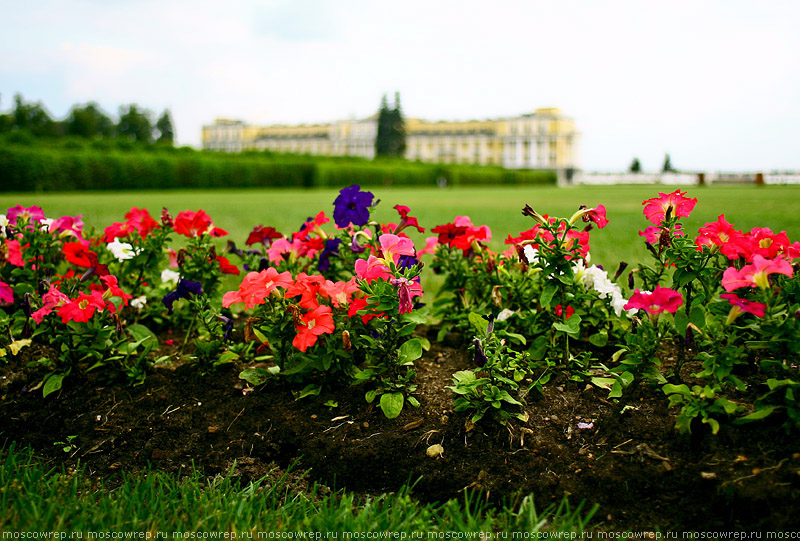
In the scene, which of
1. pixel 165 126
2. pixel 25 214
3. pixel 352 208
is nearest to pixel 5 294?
pixel 25 214

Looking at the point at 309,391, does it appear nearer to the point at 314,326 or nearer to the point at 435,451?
the point at 314,326

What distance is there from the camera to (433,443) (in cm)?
149

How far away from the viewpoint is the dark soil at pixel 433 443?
125 cm

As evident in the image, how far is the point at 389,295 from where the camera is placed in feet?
4.81

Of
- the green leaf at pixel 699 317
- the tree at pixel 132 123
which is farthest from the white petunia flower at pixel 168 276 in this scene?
the tree at pixel 132 123

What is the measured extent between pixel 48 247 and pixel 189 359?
769 millimetres

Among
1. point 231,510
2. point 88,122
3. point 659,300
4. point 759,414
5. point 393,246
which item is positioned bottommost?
point 231,510

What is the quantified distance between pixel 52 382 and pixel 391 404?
3.59 ft

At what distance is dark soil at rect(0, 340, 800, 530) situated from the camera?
1.25 m

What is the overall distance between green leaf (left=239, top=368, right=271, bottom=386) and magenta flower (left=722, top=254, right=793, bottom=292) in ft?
4.32

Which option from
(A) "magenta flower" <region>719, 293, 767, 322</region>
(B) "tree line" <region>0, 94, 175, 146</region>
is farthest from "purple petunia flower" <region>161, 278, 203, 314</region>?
(B) "tree line" <region>0, 94, 175, 146</region>

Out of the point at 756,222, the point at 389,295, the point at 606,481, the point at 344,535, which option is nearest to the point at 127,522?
the point at 344,535

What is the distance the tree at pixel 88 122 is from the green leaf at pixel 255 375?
180 feet

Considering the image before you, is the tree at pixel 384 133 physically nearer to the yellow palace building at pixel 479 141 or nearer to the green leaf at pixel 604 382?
the yellow palace building at pixel 479 141
